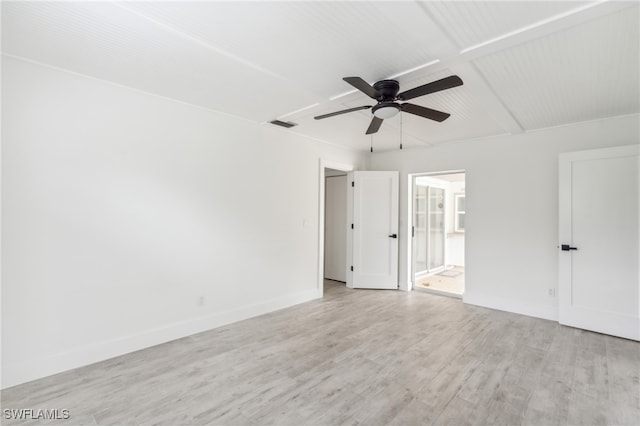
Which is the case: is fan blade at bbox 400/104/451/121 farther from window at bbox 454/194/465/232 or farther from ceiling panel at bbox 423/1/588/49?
window at bbox 454/194/465/232

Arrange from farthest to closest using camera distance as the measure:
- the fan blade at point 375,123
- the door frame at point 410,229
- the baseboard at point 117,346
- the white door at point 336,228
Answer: the white door at point 336,228
the door frame at point 410,229
the fan blade at point 375,123
the baseboard at point 117,346

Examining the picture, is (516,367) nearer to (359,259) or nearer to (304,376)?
(304,376)

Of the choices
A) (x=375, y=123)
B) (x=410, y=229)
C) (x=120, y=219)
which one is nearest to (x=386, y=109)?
(x=375, y=123)

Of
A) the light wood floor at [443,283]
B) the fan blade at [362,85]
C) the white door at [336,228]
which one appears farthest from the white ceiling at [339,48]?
the light wood floor at [443,283]

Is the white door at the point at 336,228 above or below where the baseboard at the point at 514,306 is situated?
above

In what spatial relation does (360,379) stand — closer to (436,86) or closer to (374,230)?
(436,86)

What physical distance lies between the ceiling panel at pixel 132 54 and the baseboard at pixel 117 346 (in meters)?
2.42

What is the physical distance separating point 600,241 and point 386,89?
10.7ft

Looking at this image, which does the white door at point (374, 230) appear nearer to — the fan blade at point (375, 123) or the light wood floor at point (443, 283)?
the light wood floor at point (443, 283)

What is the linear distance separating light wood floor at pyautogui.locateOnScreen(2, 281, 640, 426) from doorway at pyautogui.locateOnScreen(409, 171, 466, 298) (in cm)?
249

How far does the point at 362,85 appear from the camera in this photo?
2203 millimetres

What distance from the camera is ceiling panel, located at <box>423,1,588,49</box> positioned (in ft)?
5.71

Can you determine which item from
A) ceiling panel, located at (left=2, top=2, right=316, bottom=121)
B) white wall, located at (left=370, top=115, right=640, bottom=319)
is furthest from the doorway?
ceiling panel, located at (left=2, top=2, right=316, bottom=121)

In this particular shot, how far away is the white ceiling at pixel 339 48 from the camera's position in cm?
182
